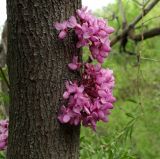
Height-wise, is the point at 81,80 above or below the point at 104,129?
above

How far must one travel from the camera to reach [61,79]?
1834 mm

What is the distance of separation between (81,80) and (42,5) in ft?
1.09

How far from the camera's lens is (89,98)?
189cm

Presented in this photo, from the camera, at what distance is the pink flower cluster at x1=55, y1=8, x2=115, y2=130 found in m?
1.83

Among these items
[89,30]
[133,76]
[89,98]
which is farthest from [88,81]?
[133,76]

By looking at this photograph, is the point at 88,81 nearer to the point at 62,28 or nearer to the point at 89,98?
the point at 89,98

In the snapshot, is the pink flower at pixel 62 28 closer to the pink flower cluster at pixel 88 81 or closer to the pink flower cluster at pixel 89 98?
the pink flower cluster at pixel 88 81

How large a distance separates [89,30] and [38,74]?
10.4 inches

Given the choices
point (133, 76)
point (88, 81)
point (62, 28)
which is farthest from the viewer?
point (133, 76)

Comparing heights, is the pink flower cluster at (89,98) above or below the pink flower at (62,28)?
below

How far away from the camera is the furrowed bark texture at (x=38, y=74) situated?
1806mm

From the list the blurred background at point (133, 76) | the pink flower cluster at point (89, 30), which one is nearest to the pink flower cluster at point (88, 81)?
the pink flower cluster at point (89, 30)

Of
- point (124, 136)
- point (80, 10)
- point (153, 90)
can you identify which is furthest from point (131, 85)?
point (80, 10)

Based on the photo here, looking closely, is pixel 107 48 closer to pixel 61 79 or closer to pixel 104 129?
pixel 61 79
